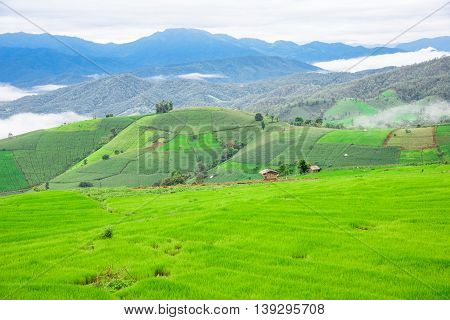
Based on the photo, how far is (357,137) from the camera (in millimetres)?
169250

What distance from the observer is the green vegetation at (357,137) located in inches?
6353

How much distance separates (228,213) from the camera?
26.4 m

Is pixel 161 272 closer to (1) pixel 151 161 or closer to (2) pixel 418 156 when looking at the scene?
(2) pixel 418 156

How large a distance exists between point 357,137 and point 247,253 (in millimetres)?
160027

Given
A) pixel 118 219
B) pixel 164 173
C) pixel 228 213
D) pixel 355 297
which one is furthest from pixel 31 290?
pixel 164 173

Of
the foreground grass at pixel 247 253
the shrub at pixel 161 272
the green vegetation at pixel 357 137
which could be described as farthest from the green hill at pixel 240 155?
the shrub at pixel 161 272

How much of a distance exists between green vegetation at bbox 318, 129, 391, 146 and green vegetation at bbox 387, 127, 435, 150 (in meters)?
4.21

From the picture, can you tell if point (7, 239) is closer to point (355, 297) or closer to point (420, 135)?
point (355, 297)

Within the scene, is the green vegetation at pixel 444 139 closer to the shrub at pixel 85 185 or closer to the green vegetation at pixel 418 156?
the green vegetation at pixel 418 156

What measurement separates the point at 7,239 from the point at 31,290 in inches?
422

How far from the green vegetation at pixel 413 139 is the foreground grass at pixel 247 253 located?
425 feet

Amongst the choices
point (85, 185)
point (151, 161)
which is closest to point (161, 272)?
point (85, 185)

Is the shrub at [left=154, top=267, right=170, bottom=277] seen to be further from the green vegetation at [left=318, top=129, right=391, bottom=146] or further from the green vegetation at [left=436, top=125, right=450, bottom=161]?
the green vegetation at [left=318, top=129, right=391, bottom=146]

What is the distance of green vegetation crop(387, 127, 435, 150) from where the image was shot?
488 feet
